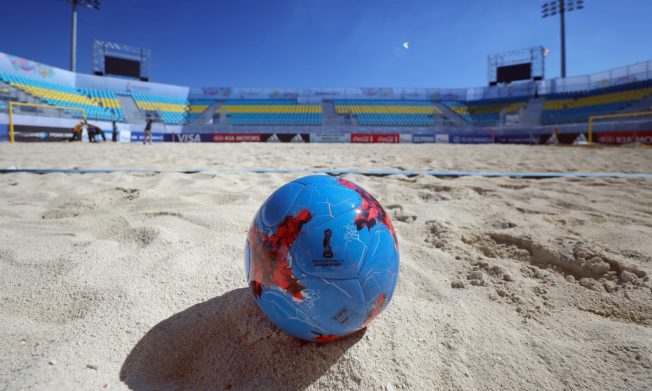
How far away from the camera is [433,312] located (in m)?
1.59

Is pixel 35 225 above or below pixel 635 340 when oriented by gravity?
above

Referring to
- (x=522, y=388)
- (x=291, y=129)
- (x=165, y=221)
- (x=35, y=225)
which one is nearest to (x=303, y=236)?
(x=522, y=388)

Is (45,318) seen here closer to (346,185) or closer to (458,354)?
(346,185)

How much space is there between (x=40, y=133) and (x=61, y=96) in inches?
370

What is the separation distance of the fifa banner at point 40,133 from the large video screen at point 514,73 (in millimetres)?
36130

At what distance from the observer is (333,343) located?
1392 mm

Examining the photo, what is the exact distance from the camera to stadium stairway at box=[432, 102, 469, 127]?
2974 centimetres

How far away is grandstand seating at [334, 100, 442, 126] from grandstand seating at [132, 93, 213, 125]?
44.5 ft

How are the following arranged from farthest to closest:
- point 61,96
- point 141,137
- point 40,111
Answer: point 61,96
point 141,137
point 40,111

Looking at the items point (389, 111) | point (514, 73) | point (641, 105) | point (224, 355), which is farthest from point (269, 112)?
point (224, 355)

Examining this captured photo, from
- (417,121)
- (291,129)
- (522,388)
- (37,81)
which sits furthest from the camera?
(417,121)

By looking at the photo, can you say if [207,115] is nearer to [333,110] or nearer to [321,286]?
[333,110]

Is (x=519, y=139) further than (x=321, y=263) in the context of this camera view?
Yes

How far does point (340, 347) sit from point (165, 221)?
1.80m
